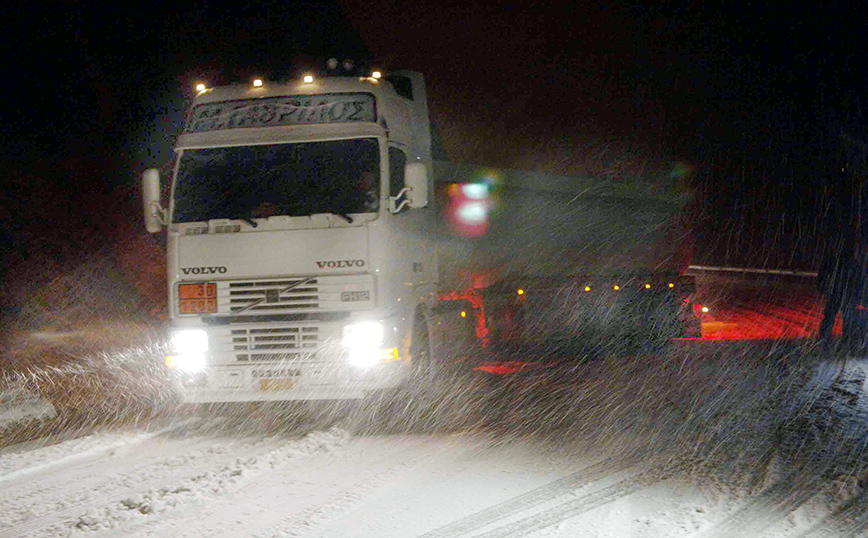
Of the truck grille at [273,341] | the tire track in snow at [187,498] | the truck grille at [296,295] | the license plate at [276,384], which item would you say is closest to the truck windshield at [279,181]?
the truck grille at [296,295]

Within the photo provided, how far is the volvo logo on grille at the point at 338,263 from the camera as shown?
8539 millimetres

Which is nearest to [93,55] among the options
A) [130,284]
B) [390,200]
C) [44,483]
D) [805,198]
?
[130,284]

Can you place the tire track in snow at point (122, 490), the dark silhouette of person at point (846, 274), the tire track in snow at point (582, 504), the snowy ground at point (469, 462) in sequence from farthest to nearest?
1. the dark silhouette of person at point (846, 274)
2. the tire track in snow at point (122, 490)
3. the snowy ground at point (469, 462)
4. the tire track in snow at point (582, 504)

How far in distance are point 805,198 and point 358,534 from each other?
5627cm

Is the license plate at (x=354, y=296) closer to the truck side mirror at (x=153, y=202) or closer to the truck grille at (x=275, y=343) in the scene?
the truck grille at (x=275, y=343)

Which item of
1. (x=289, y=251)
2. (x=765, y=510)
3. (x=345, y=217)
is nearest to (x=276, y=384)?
(x=289, y=251)

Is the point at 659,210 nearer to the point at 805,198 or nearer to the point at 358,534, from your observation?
the point at 358,534

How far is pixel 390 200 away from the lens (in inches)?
346

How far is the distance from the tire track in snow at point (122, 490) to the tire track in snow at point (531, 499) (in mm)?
2461

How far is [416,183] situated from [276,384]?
251 centimetres

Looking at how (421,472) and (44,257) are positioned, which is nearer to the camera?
(421,472)

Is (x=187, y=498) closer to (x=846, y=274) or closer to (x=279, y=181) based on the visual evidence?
(x=279, y=181)

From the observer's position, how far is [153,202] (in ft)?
29.8

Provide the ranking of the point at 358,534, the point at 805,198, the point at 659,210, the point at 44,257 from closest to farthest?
the point at 358,534 → the point at 659,210 → the point at 44,257 → the point at 805,198
